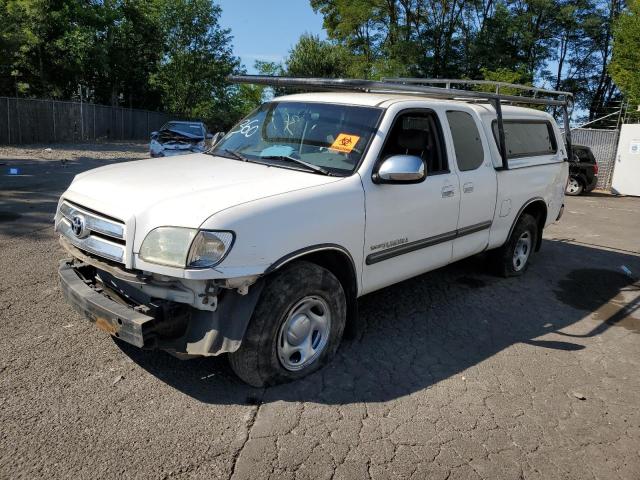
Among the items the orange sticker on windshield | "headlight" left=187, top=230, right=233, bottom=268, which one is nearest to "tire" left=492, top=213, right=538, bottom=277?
the orange sticker on windshield

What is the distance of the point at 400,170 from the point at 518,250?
3312 mm

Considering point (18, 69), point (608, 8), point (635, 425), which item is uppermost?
point (608, 8)

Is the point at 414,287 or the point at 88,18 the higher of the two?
the point at 88,18

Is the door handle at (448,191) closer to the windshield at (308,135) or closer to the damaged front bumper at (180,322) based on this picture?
the windshield at (308,135)

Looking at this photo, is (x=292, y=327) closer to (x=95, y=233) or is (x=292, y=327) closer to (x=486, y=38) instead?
(x=95, y=233)

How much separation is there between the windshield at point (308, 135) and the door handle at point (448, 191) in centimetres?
93

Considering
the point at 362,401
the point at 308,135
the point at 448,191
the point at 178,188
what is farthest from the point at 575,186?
the point at 178,188

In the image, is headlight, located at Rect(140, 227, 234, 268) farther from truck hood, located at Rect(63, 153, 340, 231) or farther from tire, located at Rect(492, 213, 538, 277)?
tire, located at Rect(492, 213, 538, 277)

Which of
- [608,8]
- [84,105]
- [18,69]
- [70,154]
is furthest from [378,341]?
[608,8]

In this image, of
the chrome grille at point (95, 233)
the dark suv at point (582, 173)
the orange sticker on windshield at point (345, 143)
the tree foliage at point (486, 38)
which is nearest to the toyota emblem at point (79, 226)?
the chrome grille at point (95, 233)

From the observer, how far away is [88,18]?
31.3 meters

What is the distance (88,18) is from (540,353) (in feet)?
112

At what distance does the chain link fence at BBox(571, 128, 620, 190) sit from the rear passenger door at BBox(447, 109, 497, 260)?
48.9 ft

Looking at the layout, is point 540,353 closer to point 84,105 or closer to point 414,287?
point 414,287
